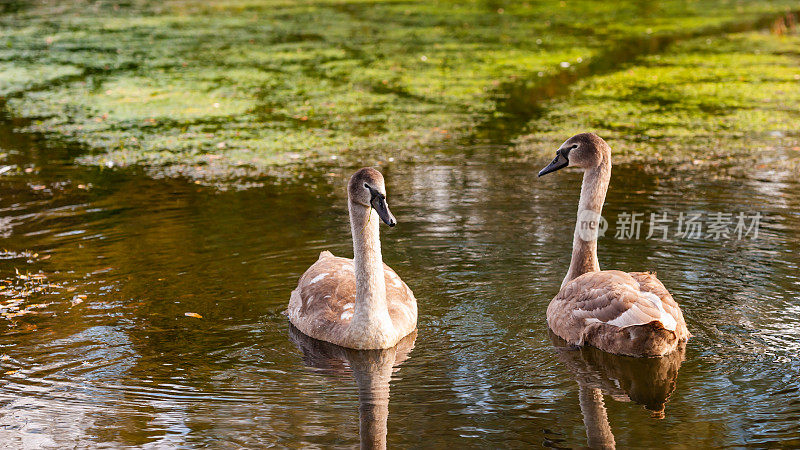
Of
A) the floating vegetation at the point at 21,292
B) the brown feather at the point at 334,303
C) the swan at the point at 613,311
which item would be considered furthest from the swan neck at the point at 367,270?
the floating vegetation at the point at 21,292

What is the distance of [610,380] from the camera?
22.0ft

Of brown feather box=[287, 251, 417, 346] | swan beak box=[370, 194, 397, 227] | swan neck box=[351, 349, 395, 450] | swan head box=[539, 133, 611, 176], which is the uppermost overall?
swan head box=[539, 133, 611, 176]

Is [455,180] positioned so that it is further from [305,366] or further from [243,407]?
[243,407]

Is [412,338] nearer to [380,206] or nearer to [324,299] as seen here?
[324,299]

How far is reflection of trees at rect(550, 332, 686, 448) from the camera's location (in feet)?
19.8

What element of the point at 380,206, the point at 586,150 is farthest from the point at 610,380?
the point at 586,150

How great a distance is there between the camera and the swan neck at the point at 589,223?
800cm

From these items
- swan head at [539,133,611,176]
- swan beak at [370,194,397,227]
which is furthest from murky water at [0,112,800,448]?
swan head at [539,133,611,176]

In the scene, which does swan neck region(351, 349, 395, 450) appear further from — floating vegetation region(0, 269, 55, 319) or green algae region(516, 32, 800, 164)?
green algae region(516, 32, 800, 164)

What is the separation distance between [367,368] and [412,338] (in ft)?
2.01

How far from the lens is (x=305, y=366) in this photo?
7059 mm

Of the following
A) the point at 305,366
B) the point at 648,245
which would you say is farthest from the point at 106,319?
the point at 648,245

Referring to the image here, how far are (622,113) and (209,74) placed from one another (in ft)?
25.7

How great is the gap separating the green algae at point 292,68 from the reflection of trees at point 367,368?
5.65 metres
